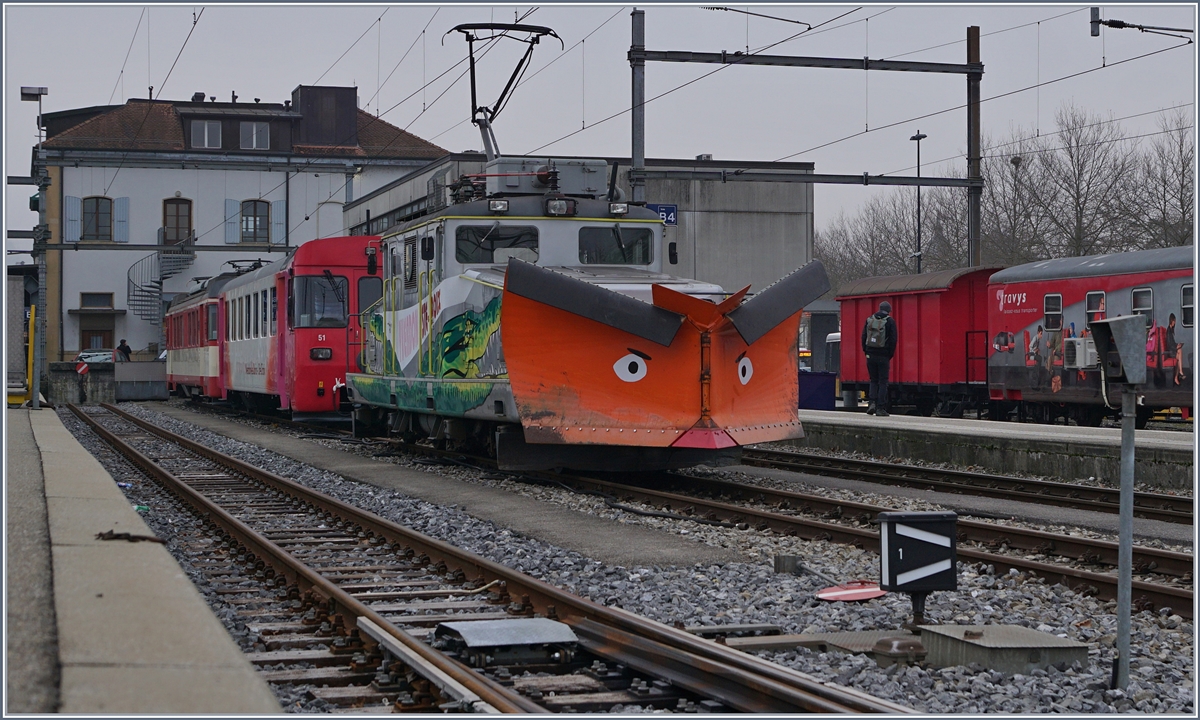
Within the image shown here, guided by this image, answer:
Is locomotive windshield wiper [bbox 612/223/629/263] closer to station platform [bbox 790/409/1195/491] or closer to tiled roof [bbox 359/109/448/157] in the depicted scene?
station platform [bbox 790/409/1195/491]

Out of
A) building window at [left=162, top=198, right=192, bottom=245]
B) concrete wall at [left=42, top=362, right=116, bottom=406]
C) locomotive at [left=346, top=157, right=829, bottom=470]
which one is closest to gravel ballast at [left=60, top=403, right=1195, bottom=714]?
locomotive at [left=346, top=157, right=829, bottom=470]

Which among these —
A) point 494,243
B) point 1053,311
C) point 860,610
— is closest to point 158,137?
point 1053,311

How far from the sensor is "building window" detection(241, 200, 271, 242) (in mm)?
60469

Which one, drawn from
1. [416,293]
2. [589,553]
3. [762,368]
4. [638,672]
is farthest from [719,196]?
[638,672]

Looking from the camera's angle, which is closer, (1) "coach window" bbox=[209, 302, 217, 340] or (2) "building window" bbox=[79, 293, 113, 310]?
(1) "coach window" bbox=[209, 302, 217, 340]

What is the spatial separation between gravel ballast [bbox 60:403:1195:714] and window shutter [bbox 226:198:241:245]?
50132 mm

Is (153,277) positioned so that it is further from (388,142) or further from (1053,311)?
(1053,311)

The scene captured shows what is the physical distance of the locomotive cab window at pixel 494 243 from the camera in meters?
14.2

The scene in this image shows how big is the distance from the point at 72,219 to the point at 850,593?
56.4m

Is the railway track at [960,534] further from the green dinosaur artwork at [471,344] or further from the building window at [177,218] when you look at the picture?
the building window at [177,218]

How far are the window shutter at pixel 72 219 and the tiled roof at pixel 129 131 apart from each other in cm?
232

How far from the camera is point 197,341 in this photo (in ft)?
113

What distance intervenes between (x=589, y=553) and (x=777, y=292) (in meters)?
4.09

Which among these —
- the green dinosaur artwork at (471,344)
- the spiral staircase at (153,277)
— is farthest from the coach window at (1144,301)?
the spiral staircase at (153,277)
